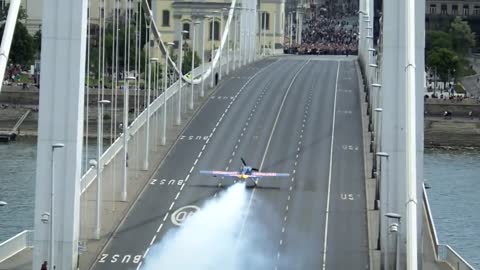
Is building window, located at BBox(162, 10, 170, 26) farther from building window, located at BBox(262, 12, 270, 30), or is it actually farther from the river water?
the river water

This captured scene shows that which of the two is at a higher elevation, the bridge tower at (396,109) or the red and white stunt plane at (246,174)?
the bridge tower at (396,109)

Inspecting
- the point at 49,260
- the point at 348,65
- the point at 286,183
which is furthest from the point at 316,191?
the point at 348,65

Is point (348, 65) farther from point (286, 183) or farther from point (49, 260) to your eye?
point (49, 260)

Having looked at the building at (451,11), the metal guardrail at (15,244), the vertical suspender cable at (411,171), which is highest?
the building at (451,11)

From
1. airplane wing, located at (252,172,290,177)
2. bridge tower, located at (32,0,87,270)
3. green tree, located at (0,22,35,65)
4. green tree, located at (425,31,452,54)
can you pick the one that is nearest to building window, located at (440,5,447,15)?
green tree, located at (425,31,452,54)

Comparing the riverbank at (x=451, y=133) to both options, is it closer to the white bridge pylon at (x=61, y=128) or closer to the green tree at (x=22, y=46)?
the green tree at (x=22, y=46)

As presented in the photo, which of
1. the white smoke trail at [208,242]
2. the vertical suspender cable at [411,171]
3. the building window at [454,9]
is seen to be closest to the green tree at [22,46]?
the white smoke trail at [208,242]
